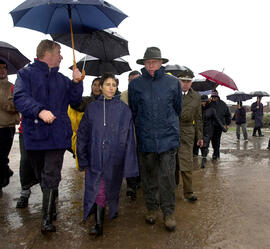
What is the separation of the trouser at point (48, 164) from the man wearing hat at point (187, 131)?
6.24ft

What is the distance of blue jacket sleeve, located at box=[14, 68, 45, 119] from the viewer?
8.87 ft

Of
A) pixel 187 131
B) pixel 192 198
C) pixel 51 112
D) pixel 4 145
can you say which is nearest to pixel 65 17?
pixel 51 112

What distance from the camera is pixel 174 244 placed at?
2742mm

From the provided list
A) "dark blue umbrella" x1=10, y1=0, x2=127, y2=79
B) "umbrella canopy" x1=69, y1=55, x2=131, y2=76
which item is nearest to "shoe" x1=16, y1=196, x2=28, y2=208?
"dark blue umbrella" x1=10, y1=0, x2=127, y2=79

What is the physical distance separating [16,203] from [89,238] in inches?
67.7

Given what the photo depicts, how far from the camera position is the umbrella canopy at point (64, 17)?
3.49 metres

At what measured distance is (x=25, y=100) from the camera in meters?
2.77

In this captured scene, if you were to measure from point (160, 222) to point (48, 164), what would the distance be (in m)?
1.53

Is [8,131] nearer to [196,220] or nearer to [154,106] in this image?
[154,106]

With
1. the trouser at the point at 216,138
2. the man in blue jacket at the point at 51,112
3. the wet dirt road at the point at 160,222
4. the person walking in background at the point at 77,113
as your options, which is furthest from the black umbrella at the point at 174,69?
the man in blue jacket at the point at 51,112

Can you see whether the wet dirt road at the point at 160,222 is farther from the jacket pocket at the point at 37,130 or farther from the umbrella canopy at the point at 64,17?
the umbrella canopy at the point at 64,17

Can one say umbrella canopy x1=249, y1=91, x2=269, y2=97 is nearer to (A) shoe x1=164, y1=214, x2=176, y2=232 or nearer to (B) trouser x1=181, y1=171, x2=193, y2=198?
(B) trouser x1=181, y1=171, x2=193, y2=198

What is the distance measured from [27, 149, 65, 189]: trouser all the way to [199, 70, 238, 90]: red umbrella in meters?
4.53

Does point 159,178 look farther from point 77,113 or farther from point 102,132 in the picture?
point 77,113
